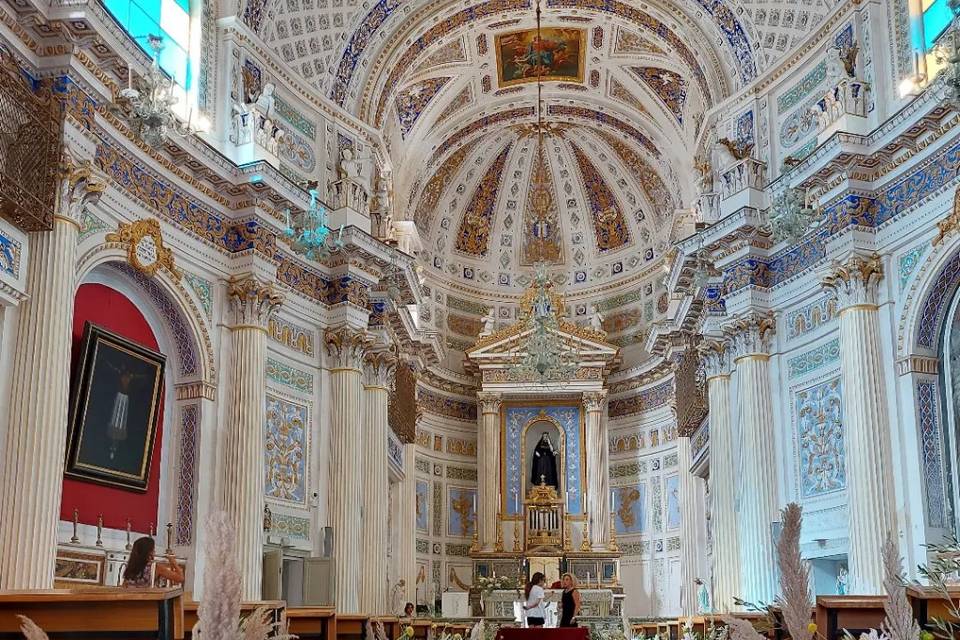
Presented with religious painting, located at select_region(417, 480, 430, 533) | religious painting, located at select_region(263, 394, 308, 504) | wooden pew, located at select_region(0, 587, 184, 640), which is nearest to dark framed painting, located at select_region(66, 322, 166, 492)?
religious painting, located at select_region(263, 394, 308, 504)

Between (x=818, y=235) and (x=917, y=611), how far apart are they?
11.0 m

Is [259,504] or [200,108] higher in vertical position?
[200,108]

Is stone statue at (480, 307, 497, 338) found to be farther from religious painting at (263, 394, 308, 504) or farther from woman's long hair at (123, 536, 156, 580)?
woman's long hair at (123, 536, 156, 580)

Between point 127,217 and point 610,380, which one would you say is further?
point 610,380

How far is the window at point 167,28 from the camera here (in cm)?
1468

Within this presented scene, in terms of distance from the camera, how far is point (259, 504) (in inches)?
617

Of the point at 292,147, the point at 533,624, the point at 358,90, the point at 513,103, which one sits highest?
the point at 513,103

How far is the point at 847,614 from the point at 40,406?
7.91 meters

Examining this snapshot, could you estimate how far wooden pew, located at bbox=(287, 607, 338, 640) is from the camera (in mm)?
9387

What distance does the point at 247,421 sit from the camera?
15695 millimetres

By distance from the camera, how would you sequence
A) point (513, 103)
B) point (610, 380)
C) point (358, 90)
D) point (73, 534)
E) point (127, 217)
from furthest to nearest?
point (610, 380)
point (513, 103)
point (358, 90)
point (127, 217)
point (73, 534)

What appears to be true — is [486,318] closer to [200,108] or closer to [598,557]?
[598,557]

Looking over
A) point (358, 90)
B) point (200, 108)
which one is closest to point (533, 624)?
point (200, 108)

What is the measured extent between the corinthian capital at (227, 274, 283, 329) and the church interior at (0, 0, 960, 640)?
43 mm
